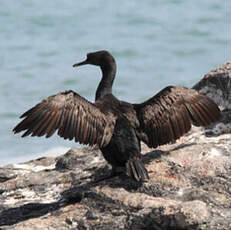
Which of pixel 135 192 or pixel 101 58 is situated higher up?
pixel 101 58

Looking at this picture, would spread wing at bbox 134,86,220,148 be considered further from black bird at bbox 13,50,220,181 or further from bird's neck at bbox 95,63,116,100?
bird's neck at bbox 95,63,116,100

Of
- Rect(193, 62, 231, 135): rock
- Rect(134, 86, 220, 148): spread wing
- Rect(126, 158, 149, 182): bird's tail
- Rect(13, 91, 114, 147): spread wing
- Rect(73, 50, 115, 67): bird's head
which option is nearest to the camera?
Rect(126, 158, 149, 182): bird's tail

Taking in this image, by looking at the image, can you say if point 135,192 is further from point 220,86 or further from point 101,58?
point 101,58

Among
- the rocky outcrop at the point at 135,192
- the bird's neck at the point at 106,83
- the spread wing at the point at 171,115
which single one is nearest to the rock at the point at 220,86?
the rocky outcrop at the point at 135,192

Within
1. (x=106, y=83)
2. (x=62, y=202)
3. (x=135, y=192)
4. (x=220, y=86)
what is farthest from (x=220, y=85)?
(x=62, y=202)

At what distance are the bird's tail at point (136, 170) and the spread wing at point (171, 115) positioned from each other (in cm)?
41

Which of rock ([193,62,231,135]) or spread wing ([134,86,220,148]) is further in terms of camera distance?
rock ([193,62,231,135])

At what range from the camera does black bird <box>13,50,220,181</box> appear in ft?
18.5

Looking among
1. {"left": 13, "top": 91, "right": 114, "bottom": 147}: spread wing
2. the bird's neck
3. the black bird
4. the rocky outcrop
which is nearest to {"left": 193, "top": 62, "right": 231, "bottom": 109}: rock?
the rocky outcrop

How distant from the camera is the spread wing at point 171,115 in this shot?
6.05m

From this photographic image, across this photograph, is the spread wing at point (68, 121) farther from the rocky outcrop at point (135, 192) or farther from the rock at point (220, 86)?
the rock at point (220, 86)

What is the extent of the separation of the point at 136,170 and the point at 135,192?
23cm

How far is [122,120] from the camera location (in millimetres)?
6043

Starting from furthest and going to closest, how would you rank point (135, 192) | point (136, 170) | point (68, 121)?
point (68, 121) → point (136, 170) → point (135, 192)
